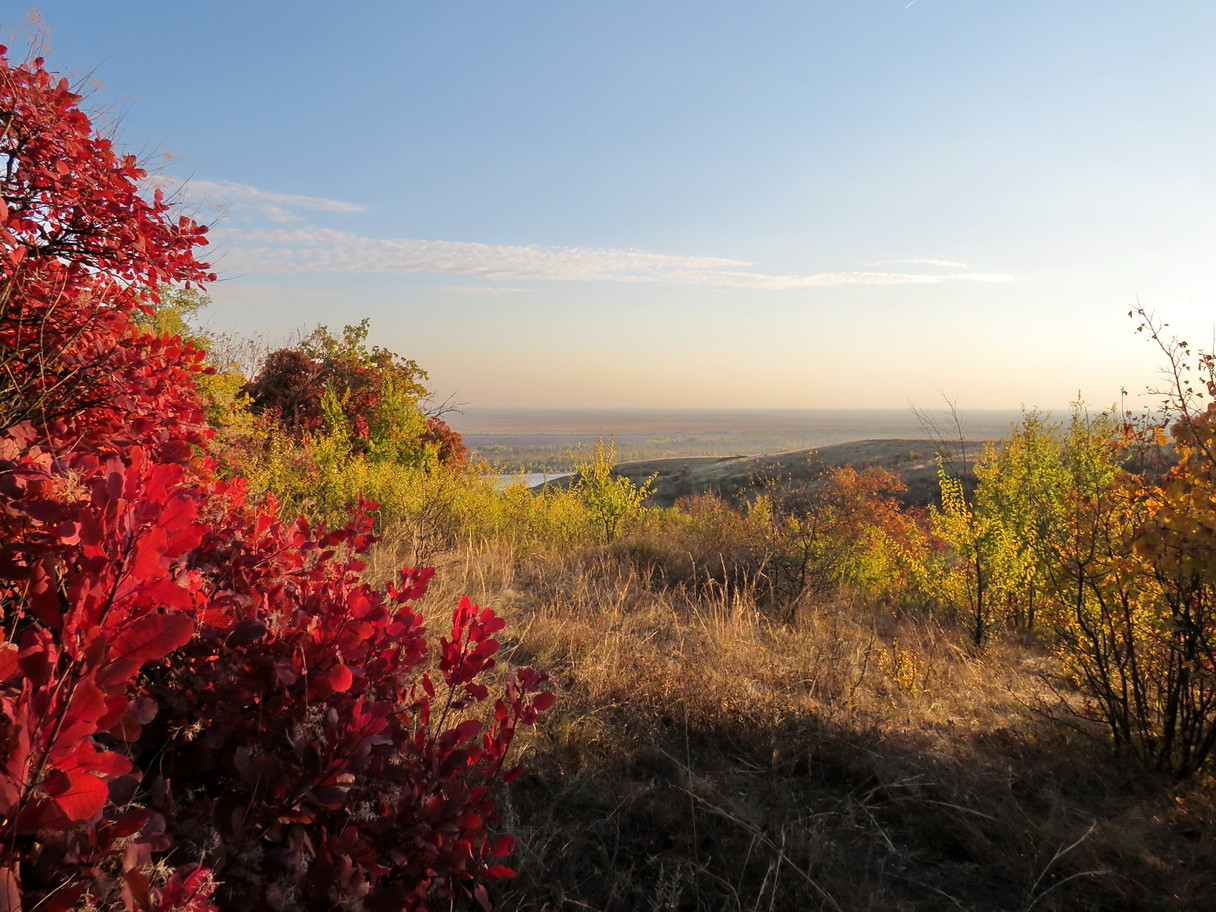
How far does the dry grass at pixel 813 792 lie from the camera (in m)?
2.50

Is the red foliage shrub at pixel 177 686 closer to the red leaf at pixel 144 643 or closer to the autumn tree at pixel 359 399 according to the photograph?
the red leaf at pixel 144 643

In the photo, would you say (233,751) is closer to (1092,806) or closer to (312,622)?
(312,622)

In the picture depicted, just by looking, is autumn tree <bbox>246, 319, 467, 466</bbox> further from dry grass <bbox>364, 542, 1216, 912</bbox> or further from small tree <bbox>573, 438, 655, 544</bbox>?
dry grass <bbox>364, 542, 1216, 912</bbox>

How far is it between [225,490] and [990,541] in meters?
7.40

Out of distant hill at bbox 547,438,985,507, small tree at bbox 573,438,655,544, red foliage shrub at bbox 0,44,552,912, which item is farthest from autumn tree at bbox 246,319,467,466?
red foliage shrub at bbox 0,44,552,912

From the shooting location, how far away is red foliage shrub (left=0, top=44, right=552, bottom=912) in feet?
2.96

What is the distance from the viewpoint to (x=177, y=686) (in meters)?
1.37

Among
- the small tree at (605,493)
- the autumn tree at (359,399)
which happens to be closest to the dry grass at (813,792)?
the small tree at (605,493)

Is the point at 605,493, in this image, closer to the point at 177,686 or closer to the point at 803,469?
the point at 177,686

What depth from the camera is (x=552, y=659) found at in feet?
14.5

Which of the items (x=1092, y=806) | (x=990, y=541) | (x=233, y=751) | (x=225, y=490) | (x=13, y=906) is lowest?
(x=1092, y=806)

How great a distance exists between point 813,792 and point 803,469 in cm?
2565

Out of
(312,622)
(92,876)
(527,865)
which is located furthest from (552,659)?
(92,876)

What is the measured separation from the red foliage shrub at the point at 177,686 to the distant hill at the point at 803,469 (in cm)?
1992
